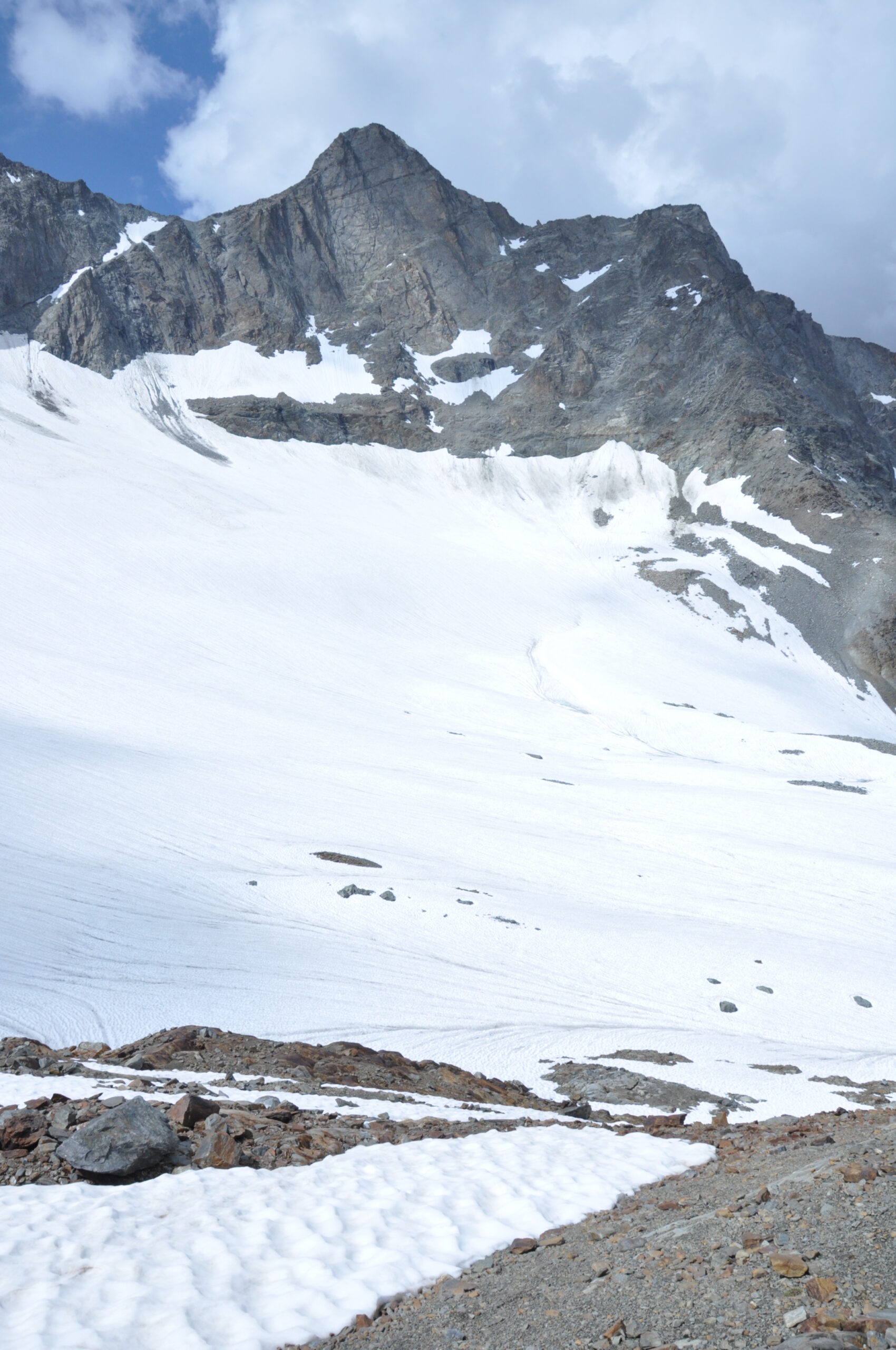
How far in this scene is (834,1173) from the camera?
4.71 meters

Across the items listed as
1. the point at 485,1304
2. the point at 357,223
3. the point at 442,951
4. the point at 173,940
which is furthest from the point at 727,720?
the point at 357,223

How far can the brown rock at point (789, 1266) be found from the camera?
3.63 meters

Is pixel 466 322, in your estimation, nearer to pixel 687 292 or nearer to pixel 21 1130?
pixel 687 292

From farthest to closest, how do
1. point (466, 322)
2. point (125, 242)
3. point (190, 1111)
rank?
1. point (466, 322)
2. point (125, 242)
3. point (190, 1111)

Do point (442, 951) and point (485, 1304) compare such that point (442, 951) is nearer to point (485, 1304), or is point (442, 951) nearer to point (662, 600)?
point (485, 1304)

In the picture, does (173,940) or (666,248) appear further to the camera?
(666,248)

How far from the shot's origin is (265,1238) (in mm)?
4879

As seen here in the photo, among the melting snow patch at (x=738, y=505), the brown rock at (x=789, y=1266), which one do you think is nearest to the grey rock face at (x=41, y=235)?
the melting snow patch at (x=738, y=505)

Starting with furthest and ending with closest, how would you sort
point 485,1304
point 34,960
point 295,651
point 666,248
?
point 666,248 → point 295,651 → point 34,960 → point 485,1304

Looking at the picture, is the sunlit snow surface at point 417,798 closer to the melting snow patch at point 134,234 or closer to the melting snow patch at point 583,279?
the melting snow patch at point 134,234

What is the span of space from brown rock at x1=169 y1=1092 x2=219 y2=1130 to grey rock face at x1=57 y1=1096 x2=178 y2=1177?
25 cm

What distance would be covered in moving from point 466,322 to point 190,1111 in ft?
415

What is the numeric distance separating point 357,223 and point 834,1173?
144 m

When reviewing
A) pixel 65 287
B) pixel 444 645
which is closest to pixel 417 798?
pixel 444 645
